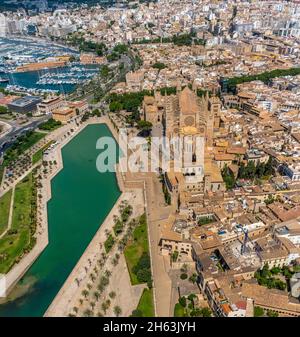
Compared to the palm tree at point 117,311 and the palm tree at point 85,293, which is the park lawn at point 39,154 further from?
the palm tree at point 117,311

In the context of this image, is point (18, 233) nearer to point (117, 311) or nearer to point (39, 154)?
point (117, 311)

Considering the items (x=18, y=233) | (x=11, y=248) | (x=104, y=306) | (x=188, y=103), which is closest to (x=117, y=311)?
(x=104, y=306)

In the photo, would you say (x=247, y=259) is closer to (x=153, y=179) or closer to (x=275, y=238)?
(x=275, y=238)

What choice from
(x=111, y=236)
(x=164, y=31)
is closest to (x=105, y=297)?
(x=111, y=236)

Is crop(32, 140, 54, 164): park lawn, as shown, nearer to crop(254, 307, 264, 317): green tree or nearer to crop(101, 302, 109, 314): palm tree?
crop(101, 302, 109, 314): palm tree

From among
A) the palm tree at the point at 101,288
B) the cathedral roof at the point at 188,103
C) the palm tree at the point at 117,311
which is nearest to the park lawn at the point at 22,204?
the palm tree at the point at 101,288

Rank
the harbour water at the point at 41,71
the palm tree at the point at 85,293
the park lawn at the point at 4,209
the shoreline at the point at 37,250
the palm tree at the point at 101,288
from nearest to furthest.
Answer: the palm tree at the point at 85,293 → the palm tree at the point at 101,288 → the shoreline at the point at 37,250 → the park lawn at the point at 4,209 → the harbour water at the point at 41,71
